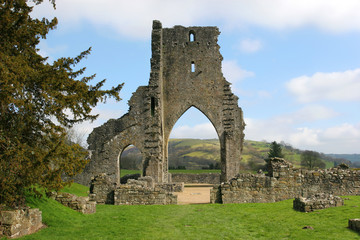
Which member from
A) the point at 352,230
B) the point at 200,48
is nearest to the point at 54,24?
the point at 352,230

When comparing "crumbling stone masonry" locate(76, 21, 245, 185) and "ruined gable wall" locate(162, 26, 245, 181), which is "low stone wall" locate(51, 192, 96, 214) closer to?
"crumbling stone masonry" locate(76, 21, 245, 185)

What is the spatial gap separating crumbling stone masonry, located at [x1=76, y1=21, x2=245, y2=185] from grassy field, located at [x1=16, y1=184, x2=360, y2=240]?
13396mm

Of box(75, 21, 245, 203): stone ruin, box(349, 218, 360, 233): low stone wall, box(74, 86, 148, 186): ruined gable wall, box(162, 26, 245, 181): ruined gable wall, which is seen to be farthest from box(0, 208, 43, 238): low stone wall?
box(162, 26, 245, 181): ruined gable wall

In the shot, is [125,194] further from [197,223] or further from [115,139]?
[115,139]

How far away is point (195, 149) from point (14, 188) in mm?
118594

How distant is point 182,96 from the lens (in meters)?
28.7

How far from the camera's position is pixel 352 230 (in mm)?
8062

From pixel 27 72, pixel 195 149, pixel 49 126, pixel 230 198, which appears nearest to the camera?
pixel 27 72

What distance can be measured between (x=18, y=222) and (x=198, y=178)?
2813cm

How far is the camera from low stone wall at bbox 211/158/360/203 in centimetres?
1452

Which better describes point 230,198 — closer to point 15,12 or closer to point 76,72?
point 76,72

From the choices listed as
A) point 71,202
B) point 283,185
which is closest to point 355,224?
point 283,185

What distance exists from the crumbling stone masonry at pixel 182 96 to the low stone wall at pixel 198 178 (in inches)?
296

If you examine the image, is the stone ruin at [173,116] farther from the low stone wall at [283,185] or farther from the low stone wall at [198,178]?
the low stone wall at [198,178]
